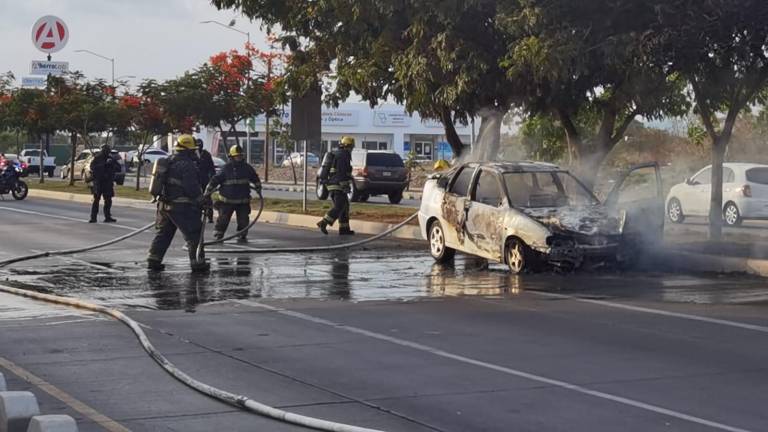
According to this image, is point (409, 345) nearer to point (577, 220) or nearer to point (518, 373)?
point (518, 373)

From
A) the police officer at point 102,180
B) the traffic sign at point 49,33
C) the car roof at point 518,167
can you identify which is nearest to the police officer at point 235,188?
the car roof at point 518,167

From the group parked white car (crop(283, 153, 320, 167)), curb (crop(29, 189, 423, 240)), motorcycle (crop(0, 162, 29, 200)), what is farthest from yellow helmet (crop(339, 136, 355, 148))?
parked white car (crop(283, 153, 320, 167))

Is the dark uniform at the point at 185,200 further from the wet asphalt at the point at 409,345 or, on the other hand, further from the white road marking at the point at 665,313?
the white road marking at the point at 665,313

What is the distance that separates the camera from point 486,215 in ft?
56.6

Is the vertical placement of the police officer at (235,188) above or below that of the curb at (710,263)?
above

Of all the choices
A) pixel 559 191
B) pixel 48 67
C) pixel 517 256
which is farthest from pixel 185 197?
pixel 48 67

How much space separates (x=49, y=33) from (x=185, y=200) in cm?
2949

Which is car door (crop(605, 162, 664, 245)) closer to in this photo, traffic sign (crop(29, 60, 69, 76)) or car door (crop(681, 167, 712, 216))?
car door (crop(681, 167, 712, 216))

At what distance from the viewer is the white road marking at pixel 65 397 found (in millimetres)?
7688

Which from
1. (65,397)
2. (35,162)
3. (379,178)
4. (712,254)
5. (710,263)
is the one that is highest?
(35,162)

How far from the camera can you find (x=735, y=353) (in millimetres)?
10414

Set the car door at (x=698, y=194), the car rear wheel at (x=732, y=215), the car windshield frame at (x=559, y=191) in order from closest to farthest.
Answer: the car windshield frame at (x=559, y=191) < the car rear wheel at (x=732, y=215) < the car door at (x=698, y=194)

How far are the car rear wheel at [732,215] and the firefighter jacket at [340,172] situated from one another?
8.68m

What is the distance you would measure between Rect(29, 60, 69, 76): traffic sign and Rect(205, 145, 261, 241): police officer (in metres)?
27.9
